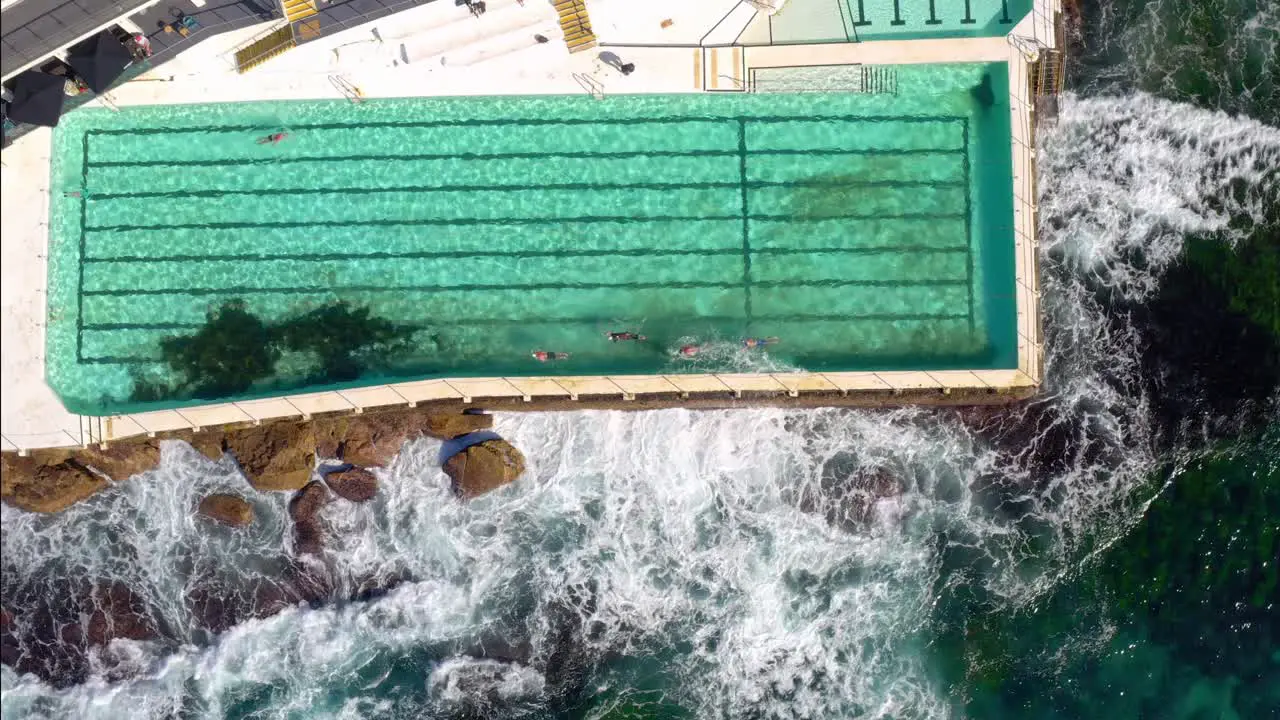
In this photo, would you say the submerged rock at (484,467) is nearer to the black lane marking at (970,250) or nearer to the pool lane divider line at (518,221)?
the pool lane divider line at (518,221)

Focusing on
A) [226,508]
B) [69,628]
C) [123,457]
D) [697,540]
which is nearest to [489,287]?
[697,540]

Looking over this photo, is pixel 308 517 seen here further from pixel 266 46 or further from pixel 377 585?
pixel 266 46

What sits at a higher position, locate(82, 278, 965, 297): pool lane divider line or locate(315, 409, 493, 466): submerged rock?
locate(82, 278, 965, 297): pool lane divider line

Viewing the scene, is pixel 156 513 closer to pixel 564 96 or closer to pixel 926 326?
pixel 564 96

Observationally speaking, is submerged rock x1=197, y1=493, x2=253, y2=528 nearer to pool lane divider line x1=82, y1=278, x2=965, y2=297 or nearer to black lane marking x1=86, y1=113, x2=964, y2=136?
pool lane divider line x1=82, y1=278, x2=965, y2=297

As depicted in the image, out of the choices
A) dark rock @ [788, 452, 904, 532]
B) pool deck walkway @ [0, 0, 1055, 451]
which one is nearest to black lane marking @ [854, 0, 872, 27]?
pool deck walkway @ [0, 0, 1055, 451]

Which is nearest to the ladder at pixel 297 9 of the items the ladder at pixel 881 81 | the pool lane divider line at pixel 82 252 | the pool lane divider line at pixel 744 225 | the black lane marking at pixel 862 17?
the pool lane divider line at pixel 82 252
